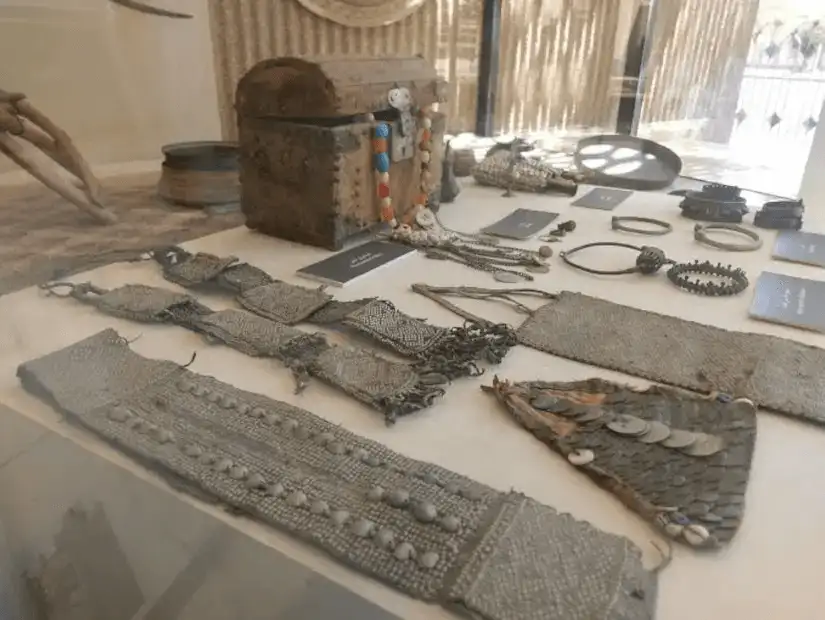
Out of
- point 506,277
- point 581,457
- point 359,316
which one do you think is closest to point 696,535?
point 581,457

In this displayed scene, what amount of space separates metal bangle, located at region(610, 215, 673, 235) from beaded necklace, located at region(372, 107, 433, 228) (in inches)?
19.1

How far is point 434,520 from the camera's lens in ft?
2.09

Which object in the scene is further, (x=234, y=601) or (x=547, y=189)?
(x=547, y=189)

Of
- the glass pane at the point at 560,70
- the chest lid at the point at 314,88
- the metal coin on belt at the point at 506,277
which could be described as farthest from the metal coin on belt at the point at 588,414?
the glass pane at the point at 560,70

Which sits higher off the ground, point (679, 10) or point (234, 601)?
point (679, 10)

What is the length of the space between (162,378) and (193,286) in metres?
0.39

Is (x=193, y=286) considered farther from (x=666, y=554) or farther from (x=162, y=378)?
(x=666, y=554)

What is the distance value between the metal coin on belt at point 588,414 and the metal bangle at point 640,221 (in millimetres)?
923

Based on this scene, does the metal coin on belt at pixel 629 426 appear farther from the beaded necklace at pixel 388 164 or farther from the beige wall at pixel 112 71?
the beige wall at pixel 112 71

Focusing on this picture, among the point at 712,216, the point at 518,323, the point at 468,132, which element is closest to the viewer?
the point at 518,323

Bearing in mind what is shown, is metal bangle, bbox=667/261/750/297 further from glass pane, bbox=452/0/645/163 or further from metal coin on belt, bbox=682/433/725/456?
glass pane, bbox=452/0/645/163

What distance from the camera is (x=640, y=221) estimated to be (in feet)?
5.66

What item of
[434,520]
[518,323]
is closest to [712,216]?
[518,323]

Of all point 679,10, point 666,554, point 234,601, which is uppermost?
point 679,10
